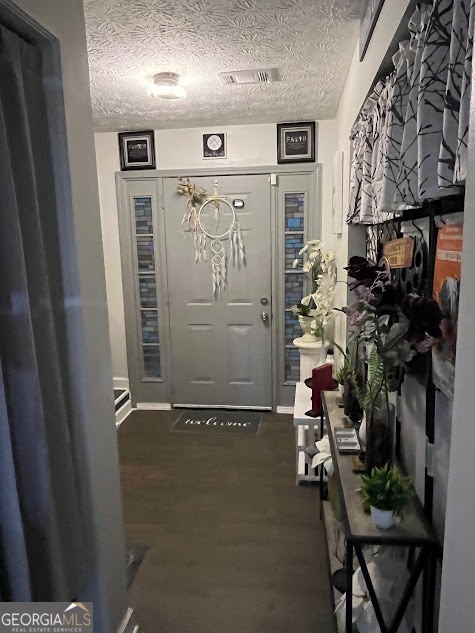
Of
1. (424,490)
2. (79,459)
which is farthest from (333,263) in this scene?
(79,459)

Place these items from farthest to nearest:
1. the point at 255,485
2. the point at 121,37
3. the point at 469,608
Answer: the point at 255,485 < the point at 121,37 < the point at 469,608

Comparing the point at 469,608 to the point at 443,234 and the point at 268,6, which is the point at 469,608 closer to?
the point at 443,234

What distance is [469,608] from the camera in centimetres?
59

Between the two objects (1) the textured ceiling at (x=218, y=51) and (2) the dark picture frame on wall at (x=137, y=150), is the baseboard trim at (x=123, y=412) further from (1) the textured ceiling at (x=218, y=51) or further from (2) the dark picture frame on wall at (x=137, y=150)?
(1) the textured ceiling at (x=218, y=51)

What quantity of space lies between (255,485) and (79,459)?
1506 mm

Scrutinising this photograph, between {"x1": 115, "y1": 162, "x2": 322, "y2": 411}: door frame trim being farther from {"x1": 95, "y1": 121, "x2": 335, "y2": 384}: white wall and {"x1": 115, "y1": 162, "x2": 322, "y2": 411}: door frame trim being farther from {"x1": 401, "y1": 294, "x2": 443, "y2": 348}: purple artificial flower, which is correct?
{"x1": 401, "y1": 294, "x2": 443, "y2": 348}: purple artificial flower

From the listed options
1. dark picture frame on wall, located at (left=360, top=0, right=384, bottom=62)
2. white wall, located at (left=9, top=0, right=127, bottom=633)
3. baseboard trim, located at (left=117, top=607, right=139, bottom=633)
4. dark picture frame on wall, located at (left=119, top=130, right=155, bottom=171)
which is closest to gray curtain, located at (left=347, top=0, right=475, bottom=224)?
dark picture frame on wall, located at (left=360, top=0, right=384, bottom=62)

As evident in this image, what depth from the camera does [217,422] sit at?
3.47 meters

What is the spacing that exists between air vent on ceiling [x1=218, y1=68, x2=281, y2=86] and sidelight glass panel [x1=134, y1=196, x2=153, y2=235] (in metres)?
1.34

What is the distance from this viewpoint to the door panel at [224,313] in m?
3.45

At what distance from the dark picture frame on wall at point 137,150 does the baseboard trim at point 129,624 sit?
3093 millimetres

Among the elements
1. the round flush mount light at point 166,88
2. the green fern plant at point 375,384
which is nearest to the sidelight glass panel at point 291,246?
the round flush mount light at point 166,88

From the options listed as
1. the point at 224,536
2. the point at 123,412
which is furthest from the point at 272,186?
the point at 224,536

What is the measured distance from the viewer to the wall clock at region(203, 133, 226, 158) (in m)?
3.40
